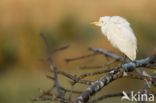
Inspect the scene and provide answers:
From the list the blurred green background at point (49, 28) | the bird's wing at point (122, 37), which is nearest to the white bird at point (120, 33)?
the bird's wing at point (122, 37)

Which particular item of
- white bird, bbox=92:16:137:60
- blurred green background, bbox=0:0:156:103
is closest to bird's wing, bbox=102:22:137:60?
white bird, bbox=92:16:137:60

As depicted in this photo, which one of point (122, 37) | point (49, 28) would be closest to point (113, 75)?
point (122, 37)

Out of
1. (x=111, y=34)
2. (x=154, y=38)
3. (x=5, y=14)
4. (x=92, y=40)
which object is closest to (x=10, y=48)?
(x=5, y=14)

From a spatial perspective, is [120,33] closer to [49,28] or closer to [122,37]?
[122,37]

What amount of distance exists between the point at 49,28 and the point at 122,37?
5342 mm

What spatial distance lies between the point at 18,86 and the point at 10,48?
2.90 feet

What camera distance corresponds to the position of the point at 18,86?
6.91 meters

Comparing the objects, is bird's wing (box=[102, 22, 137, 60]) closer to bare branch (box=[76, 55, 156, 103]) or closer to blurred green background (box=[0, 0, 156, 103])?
bare branch (box=[76, 55, 156, 103])

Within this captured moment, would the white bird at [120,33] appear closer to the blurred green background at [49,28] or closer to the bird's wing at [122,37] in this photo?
the bird's wing at [122,37]

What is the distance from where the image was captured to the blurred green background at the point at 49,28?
736 cm

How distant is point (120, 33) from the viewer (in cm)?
241

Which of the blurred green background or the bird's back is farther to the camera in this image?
the blurred green background

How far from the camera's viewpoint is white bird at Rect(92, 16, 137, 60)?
2387 millimetres

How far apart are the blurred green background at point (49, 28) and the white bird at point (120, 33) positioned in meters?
4.62
